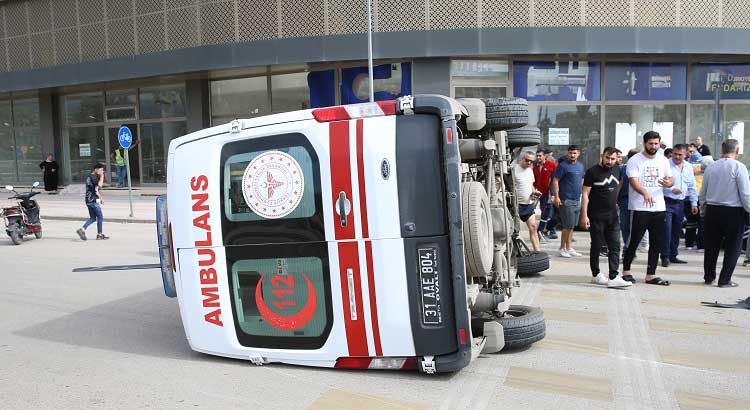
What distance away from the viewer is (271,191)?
466cm

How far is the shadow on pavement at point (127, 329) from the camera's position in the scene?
225 inches

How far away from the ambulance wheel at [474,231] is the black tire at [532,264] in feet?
13.1

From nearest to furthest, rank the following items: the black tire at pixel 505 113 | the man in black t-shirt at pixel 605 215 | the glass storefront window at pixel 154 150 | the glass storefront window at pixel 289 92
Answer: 1. the black tire at pixel 505 113
2. the man in black t-shirt at pixel 605 215
3. the glass storefront window at pixel 289 92
4. the glass storefront window at pixel 154 150

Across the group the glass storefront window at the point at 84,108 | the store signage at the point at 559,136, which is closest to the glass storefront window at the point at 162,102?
the glass storefront window at the point at 84,108

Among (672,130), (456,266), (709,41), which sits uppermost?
(709,41)

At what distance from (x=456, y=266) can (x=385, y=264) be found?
0.51 metres

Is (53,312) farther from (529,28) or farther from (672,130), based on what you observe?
(672,130)

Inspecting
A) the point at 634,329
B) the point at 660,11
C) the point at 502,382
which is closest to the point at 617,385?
the point at 502,382

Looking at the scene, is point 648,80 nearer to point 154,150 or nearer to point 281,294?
point 281,294

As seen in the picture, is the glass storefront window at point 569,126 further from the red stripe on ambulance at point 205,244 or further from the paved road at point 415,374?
the red stripe on ambulance at point 205,244

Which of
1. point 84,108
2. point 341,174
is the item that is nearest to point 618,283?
point 341,174

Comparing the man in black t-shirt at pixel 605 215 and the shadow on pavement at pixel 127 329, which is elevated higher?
the man in black t-shirt at pixel 605 215

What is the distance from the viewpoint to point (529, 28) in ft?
59.8

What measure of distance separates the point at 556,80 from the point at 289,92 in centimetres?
952
